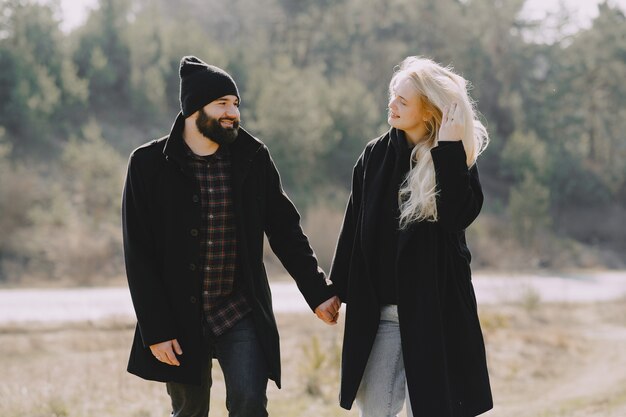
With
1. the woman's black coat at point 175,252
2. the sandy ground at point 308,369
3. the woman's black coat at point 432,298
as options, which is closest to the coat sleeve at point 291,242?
the woman's black coat at point 175,252

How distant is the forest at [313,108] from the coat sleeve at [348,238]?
41.4ft

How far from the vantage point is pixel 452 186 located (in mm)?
3234

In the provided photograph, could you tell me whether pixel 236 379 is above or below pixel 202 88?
A: below

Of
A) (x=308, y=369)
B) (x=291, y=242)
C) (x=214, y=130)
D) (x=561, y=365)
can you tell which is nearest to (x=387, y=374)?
(x=291, y=242)

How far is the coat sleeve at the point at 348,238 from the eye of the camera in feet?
12.0

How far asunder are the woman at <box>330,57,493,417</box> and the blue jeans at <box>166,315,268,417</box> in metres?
0.37

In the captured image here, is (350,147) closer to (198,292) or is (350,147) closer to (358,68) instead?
(358,68)

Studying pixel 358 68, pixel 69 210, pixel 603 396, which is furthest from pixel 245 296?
pixel 358 68

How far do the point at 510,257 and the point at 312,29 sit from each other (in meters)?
16.7

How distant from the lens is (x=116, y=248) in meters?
18.2

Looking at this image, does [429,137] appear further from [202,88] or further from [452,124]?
[202,88]

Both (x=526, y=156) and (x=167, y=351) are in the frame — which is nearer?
(x=167, y=351)

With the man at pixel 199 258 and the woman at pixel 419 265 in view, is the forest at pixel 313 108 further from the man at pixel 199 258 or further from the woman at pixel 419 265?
the woman at pixel 419 265

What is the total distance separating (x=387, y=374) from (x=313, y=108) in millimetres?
22006
